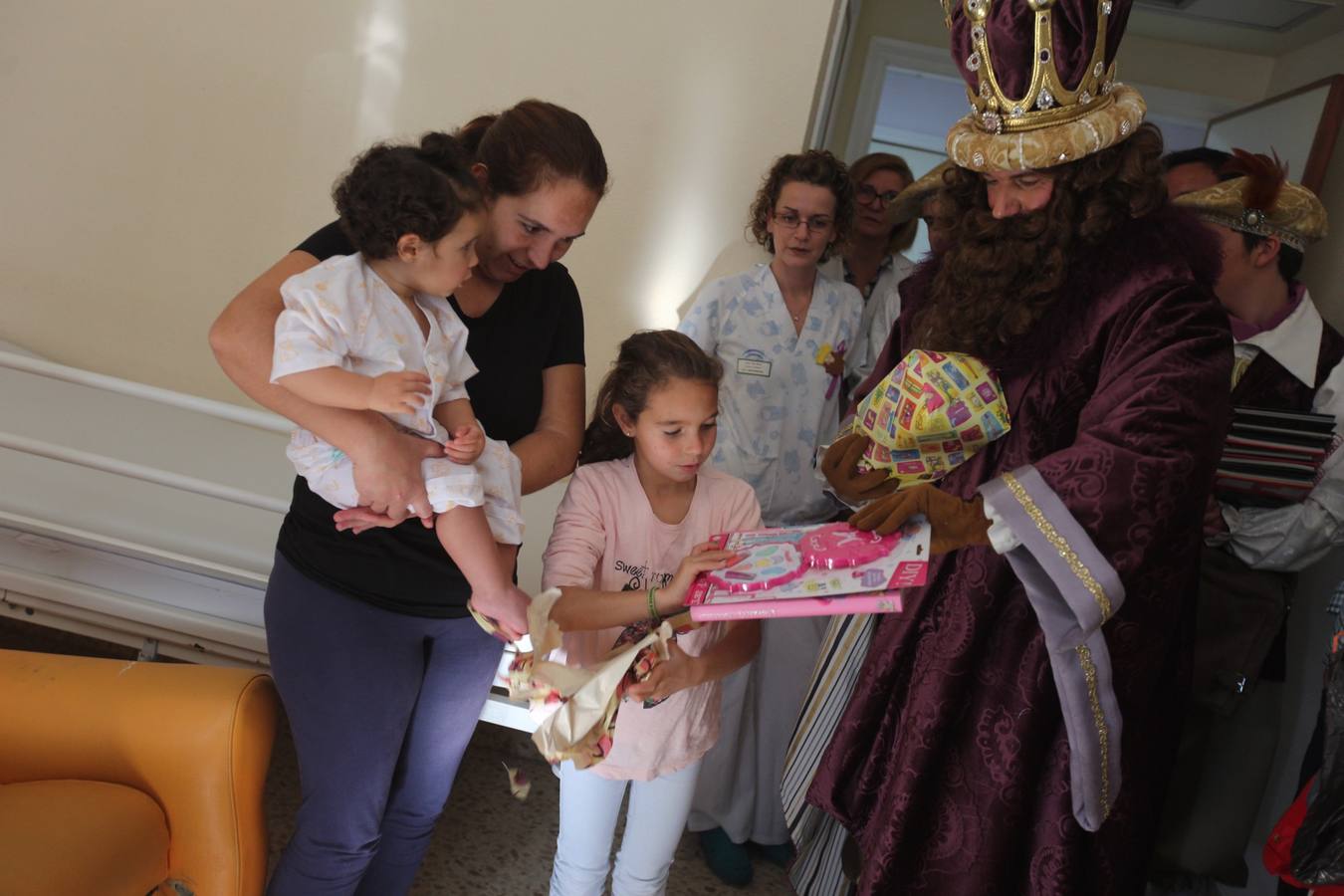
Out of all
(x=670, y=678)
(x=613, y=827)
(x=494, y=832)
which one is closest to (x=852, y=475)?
(x=670, y=678)

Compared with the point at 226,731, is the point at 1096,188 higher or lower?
higher

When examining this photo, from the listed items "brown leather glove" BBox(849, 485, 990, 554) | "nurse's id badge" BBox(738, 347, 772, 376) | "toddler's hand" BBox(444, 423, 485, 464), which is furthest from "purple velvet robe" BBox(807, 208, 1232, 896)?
"nurse's id badge" BBox(738, 347, 772, 376)

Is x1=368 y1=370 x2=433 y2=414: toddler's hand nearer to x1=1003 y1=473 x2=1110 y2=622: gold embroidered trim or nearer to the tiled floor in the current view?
x1=1003 y1=473 x2=1110 y2=622: gold embroidered trim

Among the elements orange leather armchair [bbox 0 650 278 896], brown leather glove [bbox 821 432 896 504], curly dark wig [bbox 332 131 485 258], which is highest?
curly dark wig [bbox 332 131 485 258]

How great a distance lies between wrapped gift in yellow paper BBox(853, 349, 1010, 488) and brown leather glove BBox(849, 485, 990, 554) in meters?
0.19

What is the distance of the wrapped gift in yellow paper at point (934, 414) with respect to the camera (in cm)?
141

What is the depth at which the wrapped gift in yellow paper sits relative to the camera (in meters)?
1.41

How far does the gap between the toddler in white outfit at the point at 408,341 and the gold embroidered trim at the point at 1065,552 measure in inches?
25.9

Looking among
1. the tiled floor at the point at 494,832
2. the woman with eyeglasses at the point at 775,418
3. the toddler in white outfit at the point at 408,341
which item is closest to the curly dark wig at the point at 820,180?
the woman with eyeglasses at the point at 775,418

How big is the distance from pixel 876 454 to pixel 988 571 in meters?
0.23

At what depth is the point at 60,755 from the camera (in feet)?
5.11

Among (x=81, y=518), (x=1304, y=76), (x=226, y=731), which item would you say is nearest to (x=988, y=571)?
(x=226, y=731)

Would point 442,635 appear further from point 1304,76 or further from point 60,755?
point 1304,76

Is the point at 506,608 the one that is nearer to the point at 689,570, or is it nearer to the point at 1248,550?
the point at 689,570
